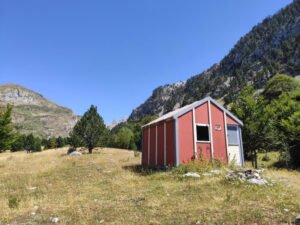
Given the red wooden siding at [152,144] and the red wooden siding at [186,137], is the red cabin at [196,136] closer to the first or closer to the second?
the red wooden siding at [186,137]

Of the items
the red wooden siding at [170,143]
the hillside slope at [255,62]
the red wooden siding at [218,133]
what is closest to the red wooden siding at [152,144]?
the red wooden siding at [170,143]

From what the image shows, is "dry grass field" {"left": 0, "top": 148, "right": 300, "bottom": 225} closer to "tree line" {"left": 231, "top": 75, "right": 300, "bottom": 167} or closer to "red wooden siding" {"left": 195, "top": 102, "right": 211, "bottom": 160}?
"red wooden siding" {"left": 195, "top": 102, "right": 211, "bottom": 160}

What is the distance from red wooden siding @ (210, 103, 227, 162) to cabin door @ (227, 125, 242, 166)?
56 cm

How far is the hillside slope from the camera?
96.8 m

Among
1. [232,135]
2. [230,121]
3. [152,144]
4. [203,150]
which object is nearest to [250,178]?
[203,150]

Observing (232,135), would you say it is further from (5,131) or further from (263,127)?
(5,131)

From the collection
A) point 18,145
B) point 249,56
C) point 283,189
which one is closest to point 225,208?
point 283,189

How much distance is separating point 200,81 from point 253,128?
122 meters

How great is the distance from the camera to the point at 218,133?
1797cm

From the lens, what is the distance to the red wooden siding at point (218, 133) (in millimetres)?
17641

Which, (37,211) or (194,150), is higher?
(194,150)

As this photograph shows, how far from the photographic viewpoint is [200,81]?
140 meters

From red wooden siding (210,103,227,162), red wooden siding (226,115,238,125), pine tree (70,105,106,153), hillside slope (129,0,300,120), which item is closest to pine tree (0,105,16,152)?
pine tree (70,105,106,153)

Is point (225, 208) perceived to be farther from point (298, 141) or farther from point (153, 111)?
point (153, 111)
